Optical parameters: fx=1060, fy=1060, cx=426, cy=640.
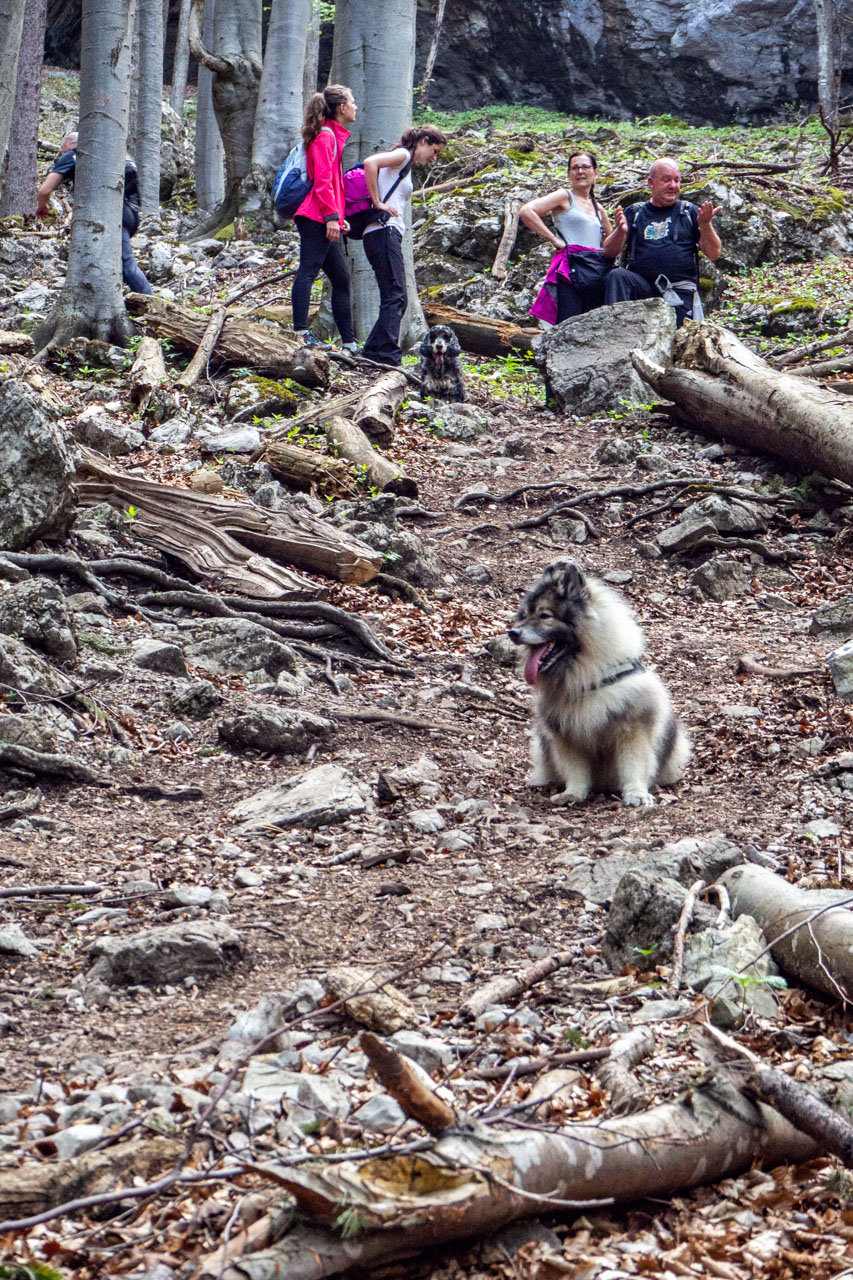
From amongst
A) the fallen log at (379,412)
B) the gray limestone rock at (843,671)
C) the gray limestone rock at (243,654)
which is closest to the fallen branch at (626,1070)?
the gray limestone rock at (843,671)

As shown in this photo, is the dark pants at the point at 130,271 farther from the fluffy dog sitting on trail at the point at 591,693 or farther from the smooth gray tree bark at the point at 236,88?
the fluffy dog sitting on trail at the point at 591,693

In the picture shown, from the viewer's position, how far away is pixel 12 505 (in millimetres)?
6230

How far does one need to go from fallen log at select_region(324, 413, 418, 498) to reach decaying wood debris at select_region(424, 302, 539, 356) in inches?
159

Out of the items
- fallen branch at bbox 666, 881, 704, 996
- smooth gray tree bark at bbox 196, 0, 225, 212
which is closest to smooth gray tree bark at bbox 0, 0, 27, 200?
fallen branch at bbox 666, 881, 704, 996

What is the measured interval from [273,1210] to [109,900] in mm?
1938

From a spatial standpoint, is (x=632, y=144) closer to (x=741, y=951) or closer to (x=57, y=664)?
(x=57, y=664)

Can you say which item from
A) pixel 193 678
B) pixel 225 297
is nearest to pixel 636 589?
pixel 193 678

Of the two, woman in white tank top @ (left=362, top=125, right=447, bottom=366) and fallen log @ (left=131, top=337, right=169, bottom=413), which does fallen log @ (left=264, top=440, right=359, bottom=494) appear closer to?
fallen log @ (left=131, top=337, right=169, bottom=413)

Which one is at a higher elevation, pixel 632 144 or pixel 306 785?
pixel 632 144

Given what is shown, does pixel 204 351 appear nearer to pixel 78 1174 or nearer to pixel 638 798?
pixel 638 798

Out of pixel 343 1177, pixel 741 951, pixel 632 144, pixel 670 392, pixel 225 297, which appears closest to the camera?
pixel 343 1177

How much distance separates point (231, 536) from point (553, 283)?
5.70 metres

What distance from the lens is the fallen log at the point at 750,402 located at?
812 centimetres

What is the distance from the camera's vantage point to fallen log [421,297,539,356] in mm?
12461
